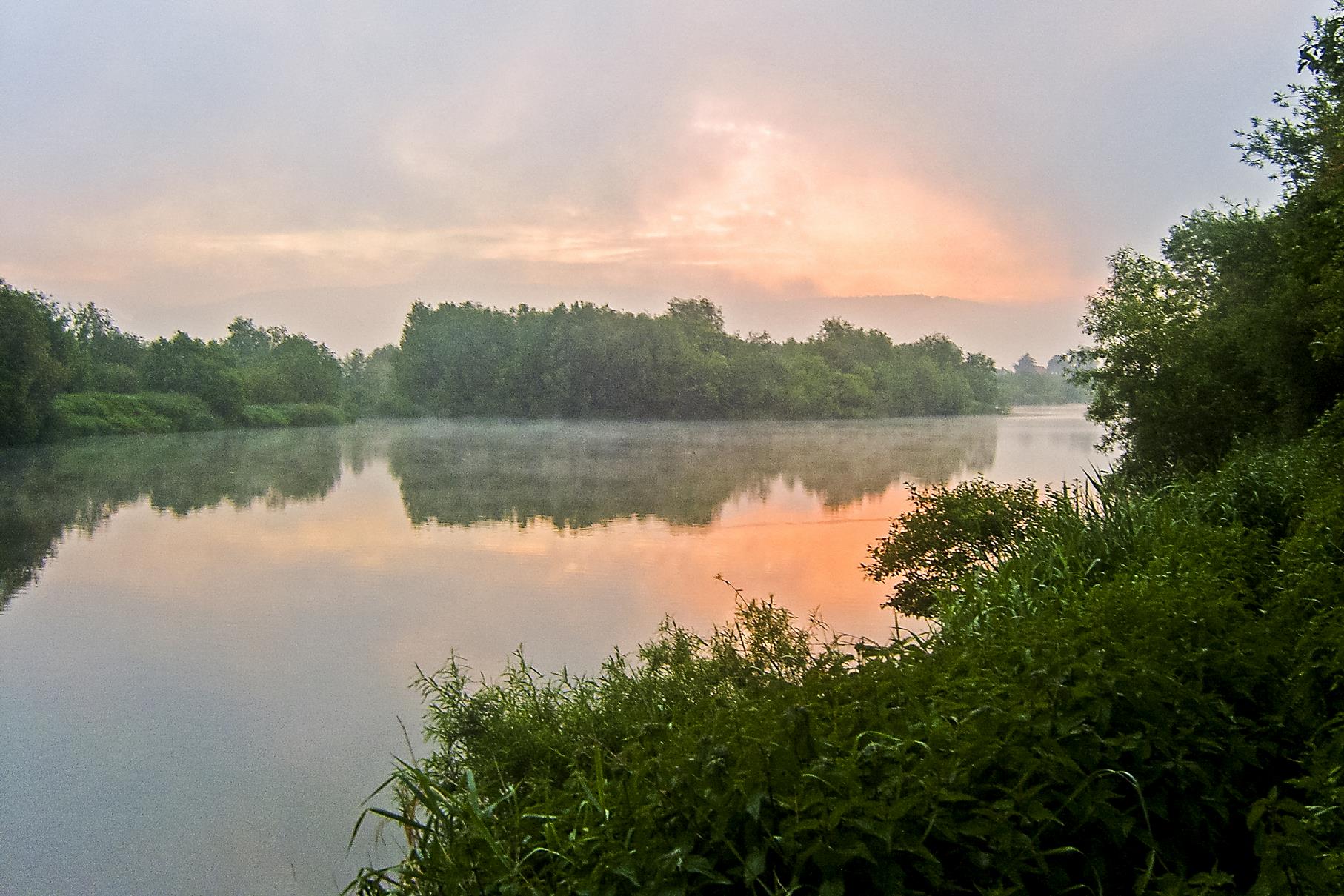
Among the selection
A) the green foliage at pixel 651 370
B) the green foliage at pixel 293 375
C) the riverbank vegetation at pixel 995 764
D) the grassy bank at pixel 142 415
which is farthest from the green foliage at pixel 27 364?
the riverbank vegetation at pixel 995 764

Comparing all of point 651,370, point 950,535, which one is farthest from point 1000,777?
point 651,370

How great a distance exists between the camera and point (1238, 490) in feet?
20.6

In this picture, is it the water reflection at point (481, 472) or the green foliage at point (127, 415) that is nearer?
the water reflection at point (481, 472)

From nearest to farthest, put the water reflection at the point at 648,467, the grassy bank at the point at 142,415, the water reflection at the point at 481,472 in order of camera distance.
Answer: the water reflection at the point at 481,472 < the water reflection at the point at 648,467 < the grassy bank at the point at 142,415

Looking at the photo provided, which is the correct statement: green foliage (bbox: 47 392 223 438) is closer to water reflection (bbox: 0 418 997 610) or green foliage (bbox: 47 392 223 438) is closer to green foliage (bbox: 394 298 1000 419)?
water reflection (bbox: 0 418 997 610)

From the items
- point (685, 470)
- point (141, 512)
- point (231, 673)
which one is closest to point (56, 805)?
point (231, 673)

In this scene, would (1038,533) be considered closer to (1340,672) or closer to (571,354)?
(1340,672)

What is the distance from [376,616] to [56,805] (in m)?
5.27

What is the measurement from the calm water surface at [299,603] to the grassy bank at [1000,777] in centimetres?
351

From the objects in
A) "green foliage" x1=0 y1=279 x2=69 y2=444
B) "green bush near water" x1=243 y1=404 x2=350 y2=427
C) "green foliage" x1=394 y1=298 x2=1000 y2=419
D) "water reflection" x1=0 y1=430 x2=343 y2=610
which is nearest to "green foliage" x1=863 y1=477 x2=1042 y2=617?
"water reflection" x1=0 y1=430 x2=343 y2=610

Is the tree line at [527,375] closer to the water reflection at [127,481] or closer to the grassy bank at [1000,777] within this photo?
the water reflection at [127,481]

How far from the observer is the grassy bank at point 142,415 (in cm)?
3553

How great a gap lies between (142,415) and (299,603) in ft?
109

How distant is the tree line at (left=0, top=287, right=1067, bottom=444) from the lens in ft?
144
